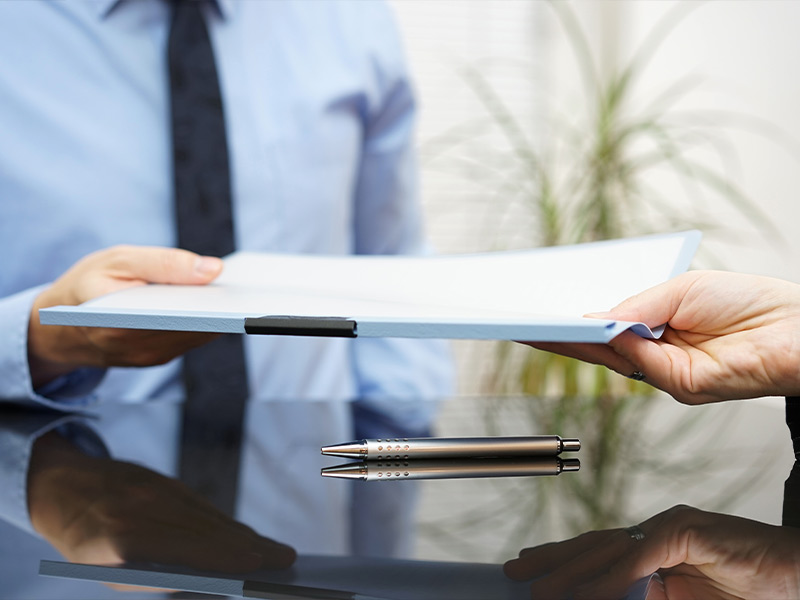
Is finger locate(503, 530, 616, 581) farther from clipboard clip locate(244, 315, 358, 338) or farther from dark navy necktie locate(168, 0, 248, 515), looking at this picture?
dark navy necktie locate(168, 0, 248, 515)

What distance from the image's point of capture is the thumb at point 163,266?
2.08 feet

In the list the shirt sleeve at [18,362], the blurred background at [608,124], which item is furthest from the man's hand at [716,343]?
the blurred background at [608,124]

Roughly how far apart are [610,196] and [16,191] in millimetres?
1269

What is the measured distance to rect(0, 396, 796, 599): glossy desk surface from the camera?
361mm

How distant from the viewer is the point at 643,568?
333mm

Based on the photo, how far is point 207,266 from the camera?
0.64 metres

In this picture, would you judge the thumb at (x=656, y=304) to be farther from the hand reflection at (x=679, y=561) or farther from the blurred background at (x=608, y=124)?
the blurred background at (x=608, y=124)

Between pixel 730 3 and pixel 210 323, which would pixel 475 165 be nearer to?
pixel 730 3

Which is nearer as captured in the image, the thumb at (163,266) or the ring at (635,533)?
the ring at (635,533)

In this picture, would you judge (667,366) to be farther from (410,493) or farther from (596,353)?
(410,493)

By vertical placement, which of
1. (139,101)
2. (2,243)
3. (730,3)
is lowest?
(2,243)

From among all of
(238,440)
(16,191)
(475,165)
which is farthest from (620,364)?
(475,165)

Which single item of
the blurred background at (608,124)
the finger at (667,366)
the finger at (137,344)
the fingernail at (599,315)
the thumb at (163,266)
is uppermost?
the blurred background at (608,124)

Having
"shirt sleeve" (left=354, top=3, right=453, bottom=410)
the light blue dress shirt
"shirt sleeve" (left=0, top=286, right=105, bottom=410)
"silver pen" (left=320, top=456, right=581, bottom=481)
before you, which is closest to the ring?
"silver pen" (left=320, top=456, right=581, bottom=481)
